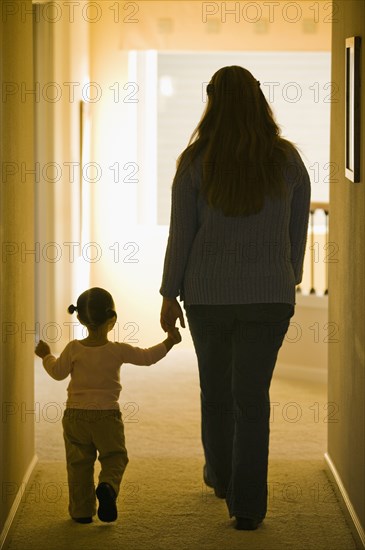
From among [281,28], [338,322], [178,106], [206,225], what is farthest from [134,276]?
[206,225]

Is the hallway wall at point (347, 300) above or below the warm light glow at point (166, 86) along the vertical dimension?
below

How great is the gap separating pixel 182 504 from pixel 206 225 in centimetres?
98

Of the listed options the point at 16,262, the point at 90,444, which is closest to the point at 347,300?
the point at 90,444

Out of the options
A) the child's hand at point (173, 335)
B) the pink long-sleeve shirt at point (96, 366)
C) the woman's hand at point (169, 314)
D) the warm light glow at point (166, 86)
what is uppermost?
the warm light glow at point (166, 86)

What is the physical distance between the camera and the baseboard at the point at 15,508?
2838 millimetres

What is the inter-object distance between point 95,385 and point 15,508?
0.48m

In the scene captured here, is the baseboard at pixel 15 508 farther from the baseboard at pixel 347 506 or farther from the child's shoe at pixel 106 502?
the baseboard at pixel 347 506

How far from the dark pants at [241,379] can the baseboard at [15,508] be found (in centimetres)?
65

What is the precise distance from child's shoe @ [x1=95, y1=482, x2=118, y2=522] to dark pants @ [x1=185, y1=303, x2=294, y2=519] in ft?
1.16

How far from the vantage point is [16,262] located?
3.14m

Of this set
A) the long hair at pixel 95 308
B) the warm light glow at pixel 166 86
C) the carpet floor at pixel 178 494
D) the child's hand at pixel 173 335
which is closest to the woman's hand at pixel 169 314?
the child's hand at pixel 173 335

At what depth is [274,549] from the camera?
2.85 metres

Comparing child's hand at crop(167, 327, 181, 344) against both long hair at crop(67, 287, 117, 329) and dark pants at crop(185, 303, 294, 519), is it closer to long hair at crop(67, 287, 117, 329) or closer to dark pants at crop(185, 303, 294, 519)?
dark pants at crop(185, 303, 294, 519)

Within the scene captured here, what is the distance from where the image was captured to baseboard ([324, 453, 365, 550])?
9.43 feet
